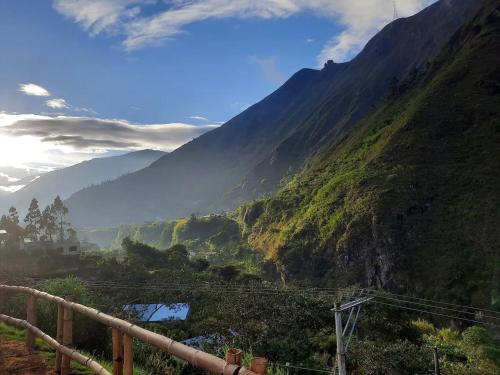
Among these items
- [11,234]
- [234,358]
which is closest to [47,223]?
[11,234]

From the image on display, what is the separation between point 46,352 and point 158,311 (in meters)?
27.6

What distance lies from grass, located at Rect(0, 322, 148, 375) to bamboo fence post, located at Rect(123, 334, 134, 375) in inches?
125

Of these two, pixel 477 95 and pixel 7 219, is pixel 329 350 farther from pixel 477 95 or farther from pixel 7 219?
pixel 7 219

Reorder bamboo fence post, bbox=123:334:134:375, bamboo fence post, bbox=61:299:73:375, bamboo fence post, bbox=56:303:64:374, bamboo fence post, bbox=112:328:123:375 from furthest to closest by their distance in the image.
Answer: bamboo fence post, bbox=56:303:64:374 → bamboo fence post, bbox=61:299:73:375 → bamboo fence post, bbox=112:328:123:375 → bamboo fence post, bbox=123:334:134:375

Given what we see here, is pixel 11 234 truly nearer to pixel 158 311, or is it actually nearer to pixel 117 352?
pixel 158 311

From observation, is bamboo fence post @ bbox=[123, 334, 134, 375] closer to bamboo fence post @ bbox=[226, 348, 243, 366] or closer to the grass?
bamboo fence post @ bbox=[226, 348, 243, 366]

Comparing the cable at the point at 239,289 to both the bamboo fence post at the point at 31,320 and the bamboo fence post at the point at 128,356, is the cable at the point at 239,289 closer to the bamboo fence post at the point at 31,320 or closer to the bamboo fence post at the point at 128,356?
the bamboo fence post at the point at 31,320

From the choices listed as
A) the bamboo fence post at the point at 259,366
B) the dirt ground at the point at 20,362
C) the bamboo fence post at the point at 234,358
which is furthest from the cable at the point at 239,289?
the bamboo fence post at the point at 259,366

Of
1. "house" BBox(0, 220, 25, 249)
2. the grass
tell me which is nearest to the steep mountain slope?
the grass

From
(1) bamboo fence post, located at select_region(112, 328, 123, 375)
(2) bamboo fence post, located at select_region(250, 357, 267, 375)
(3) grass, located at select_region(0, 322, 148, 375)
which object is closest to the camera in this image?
(2) bamboo fence post, located at select_region(250, 357, 267, 375)

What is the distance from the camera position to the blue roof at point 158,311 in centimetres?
3422

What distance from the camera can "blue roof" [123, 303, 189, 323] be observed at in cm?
3422

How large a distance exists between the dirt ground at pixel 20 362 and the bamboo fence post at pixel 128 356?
125 inches

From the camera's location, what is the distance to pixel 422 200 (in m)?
60.3
